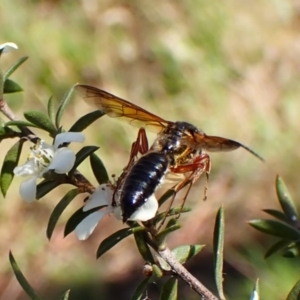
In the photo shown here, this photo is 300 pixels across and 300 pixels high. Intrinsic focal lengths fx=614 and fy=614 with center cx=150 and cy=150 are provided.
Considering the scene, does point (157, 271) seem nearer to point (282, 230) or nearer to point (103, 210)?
point (103, 210)

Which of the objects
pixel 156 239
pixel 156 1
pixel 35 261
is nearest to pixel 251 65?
pixel 156 1

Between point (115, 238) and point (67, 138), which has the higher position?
point (67, 138)

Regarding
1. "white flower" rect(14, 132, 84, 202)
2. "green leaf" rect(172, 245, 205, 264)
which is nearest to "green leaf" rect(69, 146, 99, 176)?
"white flower" rect(14, 132, 84, 202)

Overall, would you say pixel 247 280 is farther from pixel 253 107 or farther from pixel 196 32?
pixel 196 32

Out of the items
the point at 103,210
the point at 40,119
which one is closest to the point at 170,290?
the point at 103,210

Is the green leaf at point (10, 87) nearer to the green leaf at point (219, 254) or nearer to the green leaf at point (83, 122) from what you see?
the green leaf at point (83, 122)

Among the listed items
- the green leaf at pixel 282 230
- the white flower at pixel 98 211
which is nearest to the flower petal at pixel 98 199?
the white flower at pixel 98 211

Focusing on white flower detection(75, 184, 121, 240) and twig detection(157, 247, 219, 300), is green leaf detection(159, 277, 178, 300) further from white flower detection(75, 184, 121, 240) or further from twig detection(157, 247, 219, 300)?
white flower detection(75, 184, 121, 240)
